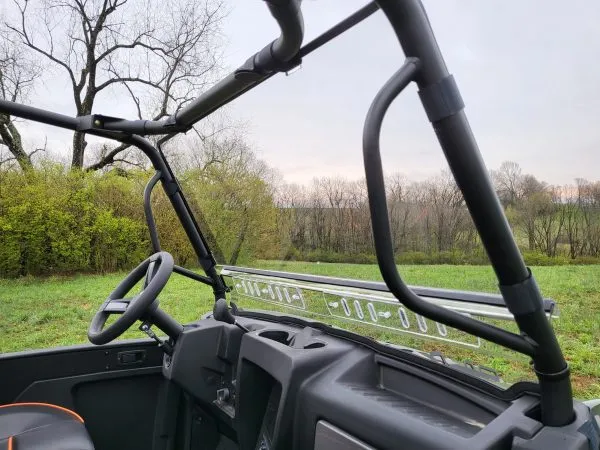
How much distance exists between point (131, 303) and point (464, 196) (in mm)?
1158

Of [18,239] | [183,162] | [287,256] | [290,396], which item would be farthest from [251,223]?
[18,239]

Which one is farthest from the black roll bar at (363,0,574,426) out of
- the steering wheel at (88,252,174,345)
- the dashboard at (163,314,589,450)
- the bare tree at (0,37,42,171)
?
the bare tree at (0,37,42,171)

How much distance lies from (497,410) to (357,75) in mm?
811

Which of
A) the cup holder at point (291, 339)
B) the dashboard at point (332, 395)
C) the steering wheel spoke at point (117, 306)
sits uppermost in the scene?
the steering wheel spoke at point (117, 306)

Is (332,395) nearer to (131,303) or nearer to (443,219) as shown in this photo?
(443,219)

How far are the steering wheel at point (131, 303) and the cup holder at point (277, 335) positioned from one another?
1.27 feet

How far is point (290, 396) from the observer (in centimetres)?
134

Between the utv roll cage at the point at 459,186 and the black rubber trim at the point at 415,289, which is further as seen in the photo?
the black rubber trim at the point at 415,289

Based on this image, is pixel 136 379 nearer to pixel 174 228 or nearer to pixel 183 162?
pixel 174 228

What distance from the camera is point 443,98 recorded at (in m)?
0.74

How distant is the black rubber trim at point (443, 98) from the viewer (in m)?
0.74

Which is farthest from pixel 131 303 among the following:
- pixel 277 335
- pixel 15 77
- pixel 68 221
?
pixel 15 77

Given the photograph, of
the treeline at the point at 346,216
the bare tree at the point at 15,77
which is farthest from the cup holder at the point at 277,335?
the bare tree at the point at 15,77

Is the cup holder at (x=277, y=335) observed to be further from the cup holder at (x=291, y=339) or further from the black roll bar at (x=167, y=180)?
the black roll bar at (x=167, y=180)
